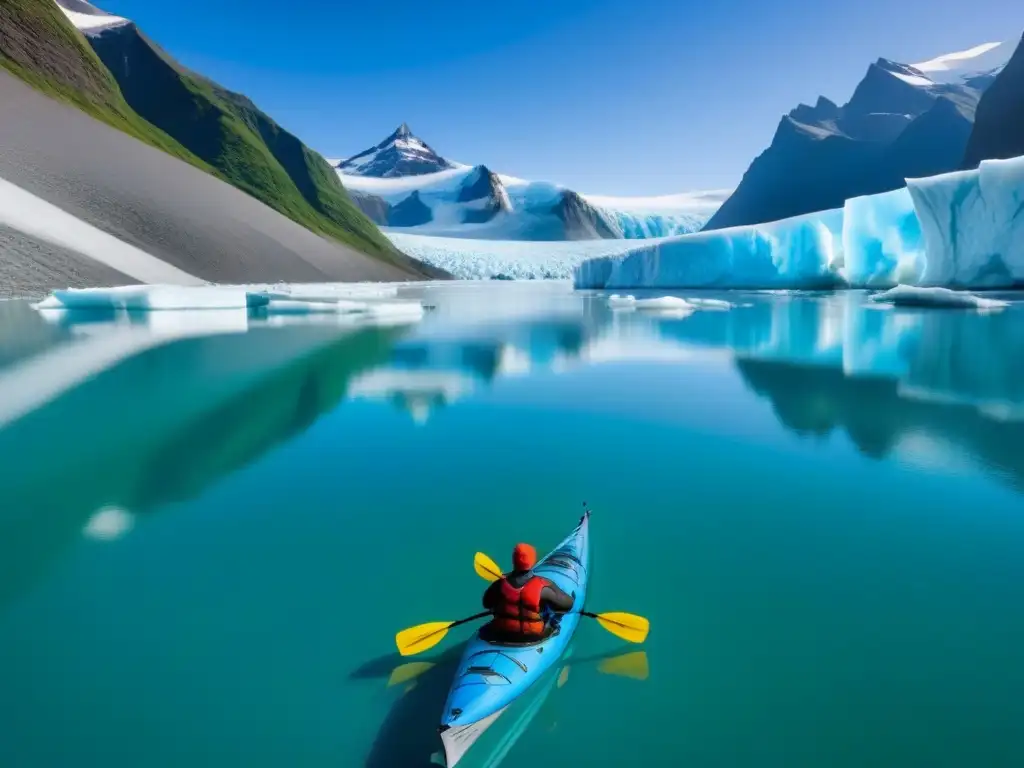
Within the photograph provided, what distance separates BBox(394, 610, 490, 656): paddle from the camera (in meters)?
2.74

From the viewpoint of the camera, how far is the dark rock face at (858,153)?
254ft

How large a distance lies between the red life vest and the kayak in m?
0.06

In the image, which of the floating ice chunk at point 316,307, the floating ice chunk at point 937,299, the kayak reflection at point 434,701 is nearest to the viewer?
the kayak reflection at point 434,701

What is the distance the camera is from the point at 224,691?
2.62 metres

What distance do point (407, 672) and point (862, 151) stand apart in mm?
96638

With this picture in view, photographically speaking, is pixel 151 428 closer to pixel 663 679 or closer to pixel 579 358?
pixel 663 679

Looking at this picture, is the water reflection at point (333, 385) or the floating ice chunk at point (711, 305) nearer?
the water reflection at point (333, 385)

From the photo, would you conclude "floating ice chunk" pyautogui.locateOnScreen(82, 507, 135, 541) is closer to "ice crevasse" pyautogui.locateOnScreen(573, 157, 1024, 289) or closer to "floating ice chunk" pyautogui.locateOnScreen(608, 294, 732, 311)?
"floating ice chunk" pyautogui.locateOnScreen(608, 294, 732, 311)

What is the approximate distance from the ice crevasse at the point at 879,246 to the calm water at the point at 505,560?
18.3 meters

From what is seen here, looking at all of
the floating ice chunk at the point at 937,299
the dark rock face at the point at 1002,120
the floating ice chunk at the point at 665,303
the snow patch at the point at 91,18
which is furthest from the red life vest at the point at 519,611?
the snow patch at the point at 91,18

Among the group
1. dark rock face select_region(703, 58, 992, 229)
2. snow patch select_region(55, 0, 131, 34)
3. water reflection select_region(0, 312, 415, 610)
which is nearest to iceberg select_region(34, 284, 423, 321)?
water reflection select_region(0, 312, 415, 610)

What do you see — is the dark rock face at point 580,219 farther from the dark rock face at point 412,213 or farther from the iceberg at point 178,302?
the iceberg at point 178,302

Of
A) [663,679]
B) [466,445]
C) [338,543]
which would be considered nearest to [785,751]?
[663,679]

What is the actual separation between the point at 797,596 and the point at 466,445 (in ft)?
11.6
